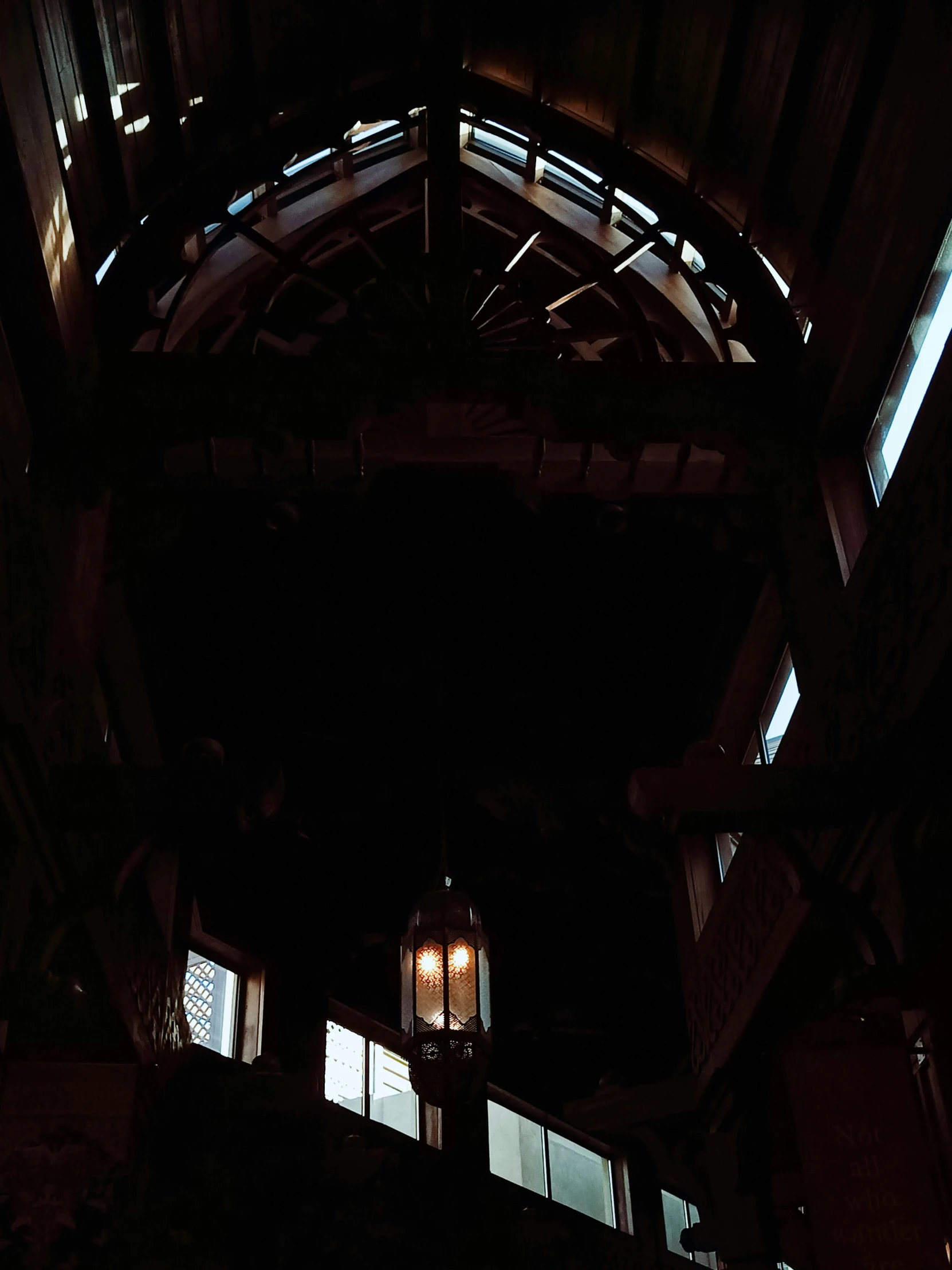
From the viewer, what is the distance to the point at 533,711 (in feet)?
28.5

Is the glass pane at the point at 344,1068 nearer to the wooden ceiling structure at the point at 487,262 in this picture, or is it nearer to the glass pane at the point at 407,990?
the wooden ceiling structure at the point at 487,262

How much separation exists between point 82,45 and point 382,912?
7122 millimetres

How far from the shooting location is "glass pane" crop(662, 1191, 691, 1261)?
1185 cm

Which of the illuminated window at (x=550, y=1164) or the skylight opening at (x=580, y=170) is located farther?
the illuminated window at (x=550, y=1164)

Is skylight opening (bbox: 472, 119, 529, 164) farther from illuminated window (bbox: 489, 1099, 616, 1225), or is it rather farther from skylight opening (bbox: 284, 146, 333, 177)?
illuminated window (bbox: 489, 1099, 616, 1225)

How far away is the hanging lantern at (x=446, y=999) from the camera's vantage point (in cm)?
482

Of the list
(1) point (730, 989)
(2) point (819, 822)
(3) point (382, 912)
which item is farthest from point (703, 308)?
(3) point (382, 912)

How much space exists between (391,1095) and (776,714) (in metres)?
5.47

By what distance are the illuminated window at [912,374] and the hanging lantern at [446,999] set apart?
293cm

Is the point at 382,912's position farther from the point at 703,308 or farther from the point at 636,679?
the point at 703,308

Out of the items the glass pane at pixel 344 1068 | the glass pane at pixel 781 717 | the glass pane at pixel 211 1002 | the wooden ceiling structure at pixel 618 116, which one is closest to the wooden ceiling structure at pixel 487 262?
the wooden ceiling structure at pixel 618 116

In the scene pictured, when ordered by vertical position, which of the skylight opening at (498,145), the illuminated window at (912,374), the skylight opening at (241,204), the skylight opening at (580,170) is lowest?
the illuminated window at (912,374)

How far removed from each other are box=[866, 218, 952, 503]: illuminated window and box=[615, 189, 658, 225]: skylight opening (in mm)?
2226

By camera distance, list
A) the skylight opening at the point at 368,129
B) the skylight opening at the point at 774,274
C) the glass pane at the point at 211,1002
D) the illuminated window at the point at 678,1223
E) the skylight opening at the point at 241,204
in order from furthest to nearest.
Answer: the illuminated window at the point at 678,1223 → the glass pane at the point at 211,1002 → the skylight opening at the point at 368,129 → the skylight opening at the point at 241,204 → the skylight opening at the point at 774,274
